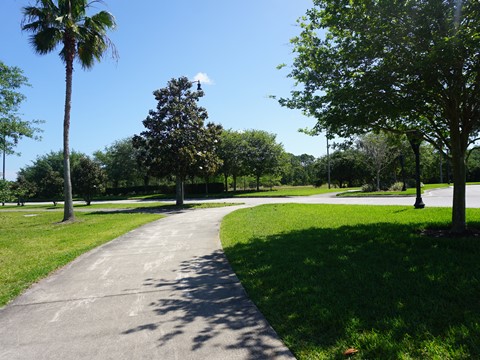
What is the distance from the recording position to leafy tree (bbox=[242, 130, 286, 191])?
46219 millimetres

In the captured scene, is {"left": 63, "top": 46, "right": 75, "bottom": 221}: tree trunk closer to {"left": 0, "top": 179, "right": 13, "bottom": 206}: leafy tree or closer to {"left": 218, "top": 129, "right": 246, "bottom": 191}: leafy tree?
{"left": 0, "top": 179, "right": 13, "bottom": 206}: leafy tree

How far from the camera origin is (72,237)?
11.0 meters

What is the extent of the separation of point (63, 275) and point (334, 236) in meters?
6.15

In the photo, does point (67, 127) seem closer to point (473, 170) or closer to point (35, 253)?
point (35, 253)

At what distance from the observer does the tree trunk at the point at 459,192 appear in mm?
7812

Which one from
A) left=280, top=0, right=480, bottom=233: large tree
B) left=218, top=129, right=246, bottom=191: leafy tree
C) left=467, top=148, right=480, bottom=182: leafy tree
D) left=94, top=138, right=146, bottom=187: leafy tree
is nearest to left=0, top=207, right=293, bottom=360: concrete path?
left=280, top=0, right=480, bottom=233: large tree

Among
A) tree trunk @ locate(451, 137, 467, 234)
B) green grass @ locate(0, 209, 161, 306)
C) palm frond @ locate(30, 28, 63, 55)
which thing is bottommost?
green grass @ locate(0, 209, 161, 306)

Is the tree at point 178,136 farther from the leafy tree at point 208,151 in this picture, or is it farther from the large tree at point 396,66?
the large tree at point 396,66

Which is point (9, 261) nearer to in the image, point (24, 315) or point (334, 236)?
point (24, 315)

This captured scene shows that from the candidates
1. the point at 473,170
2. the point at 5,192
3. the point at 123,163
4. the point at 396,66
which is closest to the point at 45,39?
the point at 5,192

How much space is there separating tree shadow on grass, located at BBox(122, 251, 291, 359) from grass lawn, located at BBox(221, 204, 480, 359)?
0.62 feet

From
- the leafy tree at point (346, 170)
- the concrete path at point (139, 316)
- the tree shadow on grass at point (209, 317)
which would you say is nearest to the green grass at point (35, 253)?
the concrete path at point (139, 316)

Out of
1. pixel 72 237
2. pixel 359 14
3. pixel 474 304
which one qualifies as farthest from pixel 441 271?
pixel 72 237

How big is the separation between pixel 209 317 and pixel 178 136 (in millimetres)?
19809
